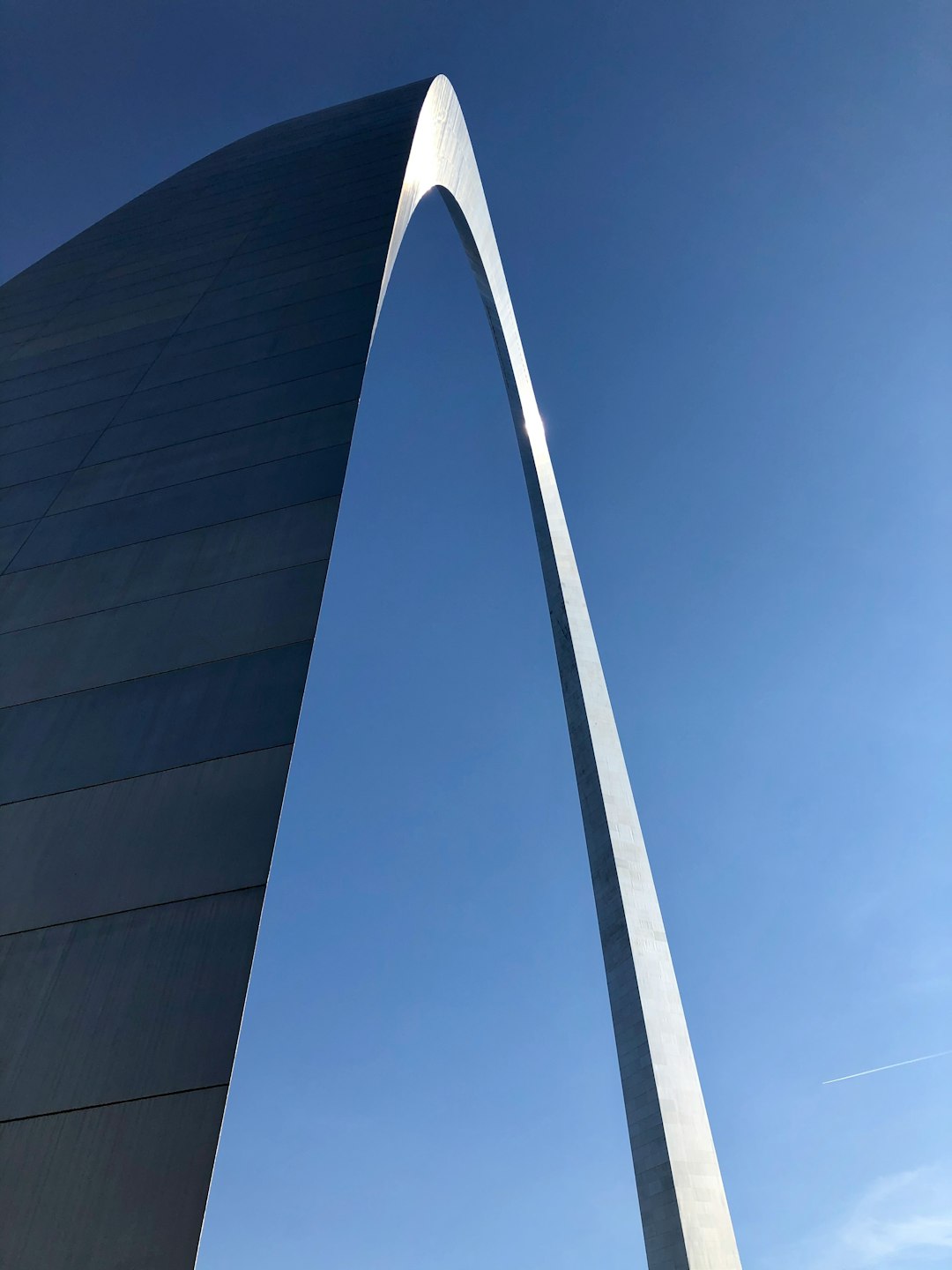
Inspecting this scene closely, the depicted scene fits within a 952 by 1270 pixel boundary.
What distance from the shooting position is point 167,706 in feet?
19.3

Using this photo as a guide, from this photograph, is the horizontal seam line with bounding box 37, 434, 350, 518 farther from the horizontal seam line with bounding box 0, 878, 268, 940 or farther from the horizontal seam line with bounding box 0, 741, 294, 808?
the horizontal seam line with bounding box 0, 878, 268, 940

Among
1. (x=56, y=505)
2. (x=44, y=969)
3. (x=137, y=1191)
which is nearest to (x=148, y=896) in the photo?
(x=44, y=969)

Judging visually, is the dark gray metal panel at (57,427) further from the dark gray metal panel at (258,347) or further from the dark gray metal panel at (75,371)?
the dark gray metal panel at (75,371)

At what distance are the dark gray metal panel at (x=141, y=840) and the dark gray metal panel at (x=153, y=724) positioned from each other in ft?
0.39

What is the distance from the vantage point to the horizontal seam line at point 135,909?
15.4 ft

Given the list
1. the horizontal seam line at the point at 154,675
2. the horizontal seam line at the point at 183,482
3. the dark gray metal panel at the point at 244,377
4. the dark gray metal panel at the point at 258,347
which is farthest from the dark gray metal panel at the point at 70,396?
the horizontal seam line at the point at 154,675

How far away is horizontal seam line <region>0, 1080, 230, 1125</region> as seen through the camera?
4.00 m

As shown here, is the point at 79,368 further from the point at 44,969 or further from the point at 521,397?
the point at 521,397

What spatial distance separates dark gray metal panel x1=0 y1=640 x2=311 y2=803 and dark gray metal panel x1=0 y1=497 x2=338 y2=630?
1.01 m

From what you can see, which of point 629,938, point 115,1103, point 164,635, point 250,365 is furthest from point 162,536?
point 629,938

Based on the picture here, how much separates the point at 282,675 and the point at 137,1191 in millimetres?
2901

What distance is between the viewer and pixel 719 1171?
528 inches

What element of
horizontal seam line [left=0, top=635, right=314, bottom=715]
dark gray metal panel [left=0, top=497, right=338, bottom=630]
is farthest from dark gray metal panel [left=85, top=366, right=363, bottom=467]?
horizontal seam line [left=0, top=635, right=314, bottom=715]

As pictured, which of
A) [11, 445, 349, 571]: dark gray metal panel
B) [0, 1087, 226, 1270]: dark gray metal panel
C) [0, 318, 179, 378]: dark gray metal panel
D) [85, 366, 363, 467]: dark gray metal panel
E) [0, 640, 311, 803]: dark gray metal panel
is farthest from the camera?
[0, 318, 179, 378]: dark gray metal panel
